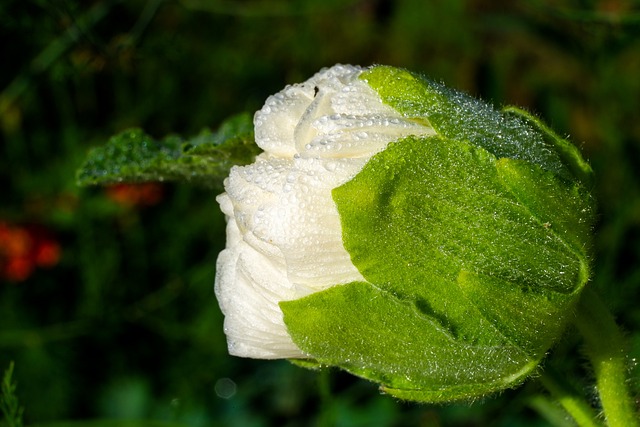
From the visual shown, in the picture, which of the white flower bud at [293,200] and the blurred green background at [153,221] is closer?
the white flower bud at [293,200]

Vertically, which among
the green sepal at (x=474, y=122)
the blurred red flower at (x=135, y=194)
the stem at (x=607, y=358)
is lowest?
the blurred red flower at (x=135, y=194)

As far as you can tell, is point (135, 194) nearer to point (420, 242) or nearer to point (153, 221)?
point (153, 221)

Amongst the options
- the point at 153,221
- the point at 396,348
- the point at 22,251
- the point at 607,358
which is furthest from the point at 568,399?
the point at 153,221

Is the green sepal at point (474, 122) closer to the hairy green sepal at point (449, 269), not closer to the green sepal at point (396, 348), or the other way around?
the hairy green sepal at point (449, 269)

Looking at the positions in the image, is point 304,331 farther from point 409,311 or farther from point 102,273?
point 102,273

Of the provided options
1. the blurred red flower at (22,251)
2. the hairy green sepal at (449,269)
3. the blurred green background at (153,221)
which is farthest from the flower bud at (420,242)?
the blurred red flower at (22,251)

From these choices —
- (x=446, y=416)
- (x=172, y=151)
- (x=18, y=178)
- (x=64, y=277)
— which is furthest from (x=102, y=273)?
(x=172, y=151)
